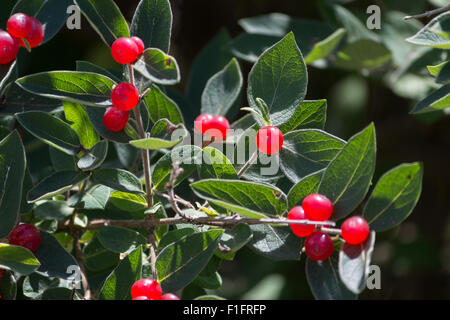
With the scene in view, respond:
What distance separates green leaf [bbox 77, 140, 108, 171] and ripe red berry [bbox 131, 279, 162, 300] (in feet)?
0.70

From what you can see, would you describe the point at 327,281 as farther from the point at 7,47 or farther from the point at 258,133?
the point at 7,47

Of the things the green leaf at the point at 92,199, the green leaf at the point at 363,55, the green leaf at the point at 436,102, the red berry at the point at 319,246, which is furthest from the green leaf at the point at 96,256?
the green leaf at the point at 363,55

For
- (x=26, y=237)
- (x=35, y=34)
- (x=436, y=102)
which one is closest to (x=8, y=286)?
(x=26, y=237)

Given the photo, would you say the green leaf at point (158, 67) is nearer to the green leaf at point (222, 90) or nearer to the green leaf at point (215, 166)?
the green leaf at point (215, 166)

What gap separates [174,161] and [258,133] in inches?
5.5

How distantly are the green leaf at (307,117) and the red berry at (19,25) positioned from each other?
0.45 metres

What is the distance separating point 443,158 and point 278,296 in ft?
2.41

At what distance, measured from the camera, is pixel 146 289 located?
2.72 feet

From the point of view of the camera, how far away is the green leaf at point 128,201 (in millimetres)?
974

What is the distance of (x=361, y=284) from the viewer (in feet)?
2.47

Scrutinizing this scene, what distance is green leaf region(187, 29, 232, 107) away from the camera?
4.67 ft

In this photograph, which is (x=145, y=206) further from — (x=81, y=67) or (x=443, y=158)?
(x=443, y=158)

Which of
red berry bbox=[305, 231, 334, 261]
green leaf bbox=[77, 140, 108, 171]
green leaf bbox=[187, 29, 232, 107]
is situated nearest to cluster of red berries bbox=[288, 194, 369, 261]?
red berry bbox=[305, 231, 334, 261]


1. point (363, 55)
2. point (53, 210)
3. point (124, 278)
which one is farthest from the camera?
point (363, 55)
